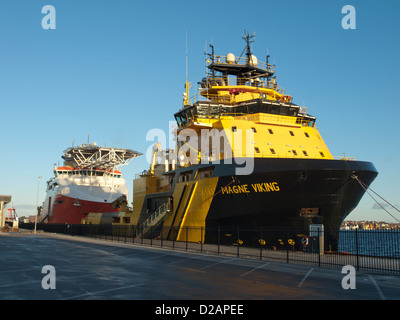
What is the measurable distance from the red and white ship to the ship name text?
172 ft

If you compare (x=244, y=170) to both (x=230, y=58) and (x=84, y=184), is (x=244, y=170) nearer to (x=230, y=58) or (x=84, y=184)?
(x=230, y=58)

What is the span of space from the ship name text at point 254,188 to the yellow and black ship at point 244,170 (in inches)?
2.2

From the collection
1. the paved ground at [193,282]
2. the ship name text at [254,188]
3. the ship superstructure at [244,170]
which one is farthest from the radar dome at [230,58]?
the paved ground at [193,282]

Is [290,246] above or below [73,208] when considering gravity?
below

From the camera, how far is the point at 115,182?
79625 millimetres

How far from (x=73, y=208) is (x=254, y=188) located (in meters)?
55.1

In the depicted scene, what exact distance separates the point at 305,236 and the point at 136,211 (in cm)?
1926

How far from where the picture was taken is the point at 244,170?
2209 cm

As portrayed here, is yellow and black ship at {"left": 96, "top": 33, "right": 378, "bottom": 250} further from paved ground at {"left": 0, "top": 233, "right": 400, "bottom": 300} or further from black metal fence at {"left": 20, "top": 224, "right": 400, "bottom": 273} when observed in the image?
paved ground at {"left": 0, "top": 233, "right": 400, "bottom": 300}

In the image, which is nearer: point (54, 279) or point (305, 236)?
point (54, 279)

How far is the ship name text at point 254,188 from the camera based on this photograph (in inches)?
839

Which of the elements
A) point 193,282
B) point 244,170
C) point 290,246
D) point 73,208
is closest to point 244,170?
point 244,170

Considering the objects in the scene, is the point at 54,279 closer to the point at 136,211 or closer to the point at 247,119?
the point at 247,119
